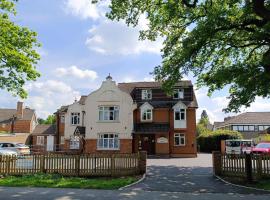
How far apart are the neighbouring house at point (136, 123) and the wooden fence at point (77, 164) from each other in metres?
22.7

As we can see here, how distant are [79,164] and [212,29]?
1047cm

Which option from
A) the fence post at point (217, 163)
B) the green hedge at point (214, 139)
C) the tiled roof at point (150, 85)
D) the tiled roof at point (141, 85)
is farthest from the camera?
the green hedge at point (214, 139)

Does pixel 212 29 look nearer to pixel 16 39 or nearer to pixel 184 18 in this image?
pixel 184 18

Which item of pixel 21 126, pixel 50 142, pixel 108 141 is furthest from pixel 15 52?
pixel 21 126

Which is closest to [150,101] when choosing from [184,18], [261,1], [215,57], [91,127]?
[91,127]

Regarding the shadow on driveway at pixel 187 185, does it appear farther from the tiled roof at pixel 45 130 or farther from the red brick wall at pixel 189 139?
the tiled roof at pixel 45 130

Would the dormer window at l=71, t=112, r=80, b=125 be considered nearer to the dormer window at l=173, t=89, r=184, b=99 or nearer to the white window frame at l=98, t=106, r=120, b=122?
the white window frame at l=98, t=106, r=120, b=122

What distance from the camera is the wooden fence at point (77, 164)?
19062 mm

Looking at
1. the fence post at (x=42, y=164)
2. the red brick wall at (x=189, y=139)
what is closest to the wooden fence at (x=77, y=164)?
the fence post at (x=42, y=164)

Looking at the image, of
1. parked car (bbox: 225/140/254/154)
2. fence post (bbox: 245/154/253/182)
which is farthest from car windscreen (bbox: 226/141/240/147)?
fence post (bbox: 245/154/253/182)

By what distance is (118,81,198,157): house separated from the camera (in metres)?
42.7

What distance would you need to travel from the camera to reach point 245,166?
17.7m

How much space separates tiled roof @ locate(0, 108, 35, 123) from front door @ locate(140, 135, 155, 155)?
34.5 m

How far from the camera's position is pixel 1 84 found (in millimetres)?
23766
